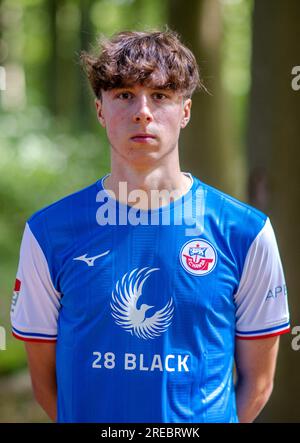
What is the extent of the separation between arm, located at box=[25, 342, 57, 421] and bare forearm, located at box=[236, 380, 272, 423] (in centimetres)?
79

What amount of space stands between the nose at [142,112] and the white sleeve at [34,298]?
621mm

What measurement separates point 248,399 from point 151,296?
70 cm

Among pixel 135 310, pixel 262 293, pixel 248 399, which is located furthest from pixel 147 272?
pixel 248 399

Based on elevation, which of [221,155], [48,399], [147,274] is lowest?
[48,399]

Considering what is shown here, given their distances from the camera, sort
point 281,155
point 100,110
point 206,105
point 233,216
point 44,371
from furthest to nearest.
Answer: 1. point 206,105
2. point 281,155
3. point 44,371
4. point 100,110
5. point 233,216

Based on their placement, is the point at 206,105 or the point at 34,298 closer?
the point at 34,298

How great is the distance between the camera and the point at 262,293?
2.87m

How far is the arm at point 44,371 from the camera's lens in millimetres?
3004

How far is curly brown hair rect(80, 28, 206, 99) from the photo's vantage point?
9.02ft

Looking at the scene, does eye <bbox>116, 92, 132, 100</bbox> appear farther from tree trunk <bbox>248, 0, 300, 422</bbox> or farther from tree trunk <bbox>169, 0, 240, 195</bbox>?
tree trunk <bbox>169, 0, 240, 195</bbox>

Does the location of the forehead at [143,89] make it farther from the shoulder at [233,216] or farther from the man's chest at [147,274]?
the man's chest at [147,274]

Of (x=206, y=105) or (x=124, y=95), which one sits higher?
(x=206, y=105)

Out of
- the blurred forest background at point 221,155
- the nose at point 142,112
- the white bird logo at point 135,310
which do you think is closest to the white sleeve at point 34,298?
the white bird logo at point 135,310

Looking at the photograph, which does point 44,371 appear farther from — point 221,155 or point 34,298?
point 221,155
